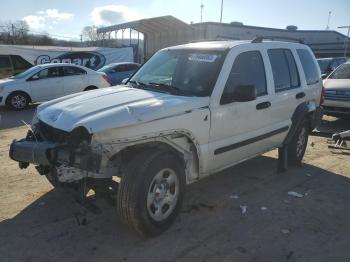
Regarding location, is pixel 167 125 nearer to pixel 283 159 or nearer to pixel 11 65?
pixel 283 159

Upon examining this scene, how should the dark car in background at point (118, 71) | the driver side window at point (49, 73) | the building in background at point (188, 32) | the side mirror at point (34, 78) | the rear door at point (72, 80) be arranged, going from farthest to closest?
1. the building in background at point (188, 32)
2. the dark car in background at point (118, 71)
3. the rear door at point (72, 80)
4. the driver side window at point (49, 73)
5. the side mirror at point (34, 78)

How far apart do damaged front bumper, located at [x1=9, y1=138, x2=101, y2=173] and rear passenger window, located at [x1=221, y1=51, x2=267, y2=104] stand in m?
1.71

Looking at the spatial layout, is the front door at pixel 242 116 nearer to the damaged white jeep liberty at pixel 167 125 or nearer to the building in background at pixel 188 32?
the damaged white jeep liberty at pixel 167 125

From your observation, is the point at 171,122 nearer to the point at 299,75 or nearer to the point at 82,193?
the point at 82,193

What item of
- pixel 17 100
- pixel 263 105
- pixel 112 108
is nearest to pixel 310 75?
pixel 263 105

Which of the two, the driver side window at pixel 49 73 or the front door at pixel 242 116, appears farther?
the driver side window at pixel 49 73

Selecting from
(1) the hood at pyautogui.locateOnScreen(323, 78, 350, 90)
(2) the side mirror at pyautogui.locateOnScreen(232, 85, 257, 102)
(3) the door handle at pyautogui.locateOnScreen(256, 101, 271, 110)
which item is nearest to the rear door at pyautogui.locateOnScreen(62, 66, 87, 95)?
(1) the hood at pyautogui.locateOnScreen(323, 78, 350, 90)

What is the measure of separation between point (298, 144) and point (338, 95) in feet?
14.5

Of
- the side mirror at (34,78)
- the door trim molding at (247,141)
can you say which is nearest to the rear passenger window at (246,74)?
the door trim molding at (247,141)

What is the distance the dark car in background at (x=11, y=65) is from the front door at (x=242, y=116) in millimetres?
15901

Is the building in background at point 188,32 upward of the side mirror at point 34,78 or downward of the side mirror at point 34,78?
upward

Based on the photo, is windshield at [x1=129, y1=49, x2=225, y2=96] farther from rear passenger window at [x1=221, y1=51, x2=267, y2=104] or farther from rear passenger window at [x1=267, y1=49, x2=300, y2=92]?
rear passenger window at [x1=267, y1=49, x2=300, y2=92]

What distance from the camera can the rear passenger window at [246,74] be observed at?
14.8ft

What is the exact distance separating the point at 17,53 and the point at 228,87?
18.7m
